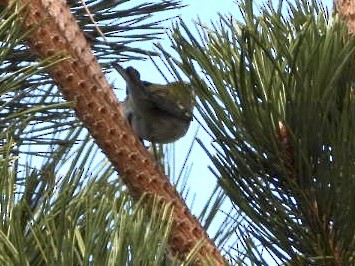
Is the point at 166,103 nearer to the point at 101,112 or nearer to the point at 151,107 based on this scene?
the point at 151,107

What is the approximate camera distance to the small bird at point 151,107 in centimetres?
155

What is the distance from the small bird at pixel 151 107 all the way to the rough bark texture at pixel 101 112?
0.52 feet

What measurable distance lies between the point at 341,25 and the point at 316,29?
4 centimetres

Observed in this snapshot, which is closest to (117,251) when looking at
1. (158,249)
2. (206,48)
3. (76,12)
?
(158,249)

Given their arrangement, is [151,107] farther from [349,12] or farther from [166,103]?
[349,12]

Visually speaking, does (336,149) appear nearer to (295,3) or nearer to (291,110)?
(291,110)

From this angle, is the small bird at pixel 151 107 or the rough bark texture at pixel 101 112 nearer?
the rough bark texture at pixel 101 112

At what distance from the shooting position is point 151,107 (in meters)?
1.61

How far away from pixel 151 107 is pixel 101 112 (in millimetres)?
265

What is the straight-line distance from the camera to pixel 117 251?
1.03 m

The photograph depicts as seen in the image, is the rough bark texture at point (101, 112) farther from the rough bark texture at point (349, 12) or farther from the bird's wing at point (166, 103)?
the rough bark texture at point (349, 12)

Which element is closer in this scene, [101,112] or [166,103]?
[101,112]

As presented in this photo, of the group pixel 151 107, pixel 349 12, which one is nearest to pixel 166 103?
pixel 151 107

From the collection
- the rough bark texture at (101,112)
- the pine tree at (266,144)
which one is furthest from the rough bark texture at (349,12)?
the rough bark texture at (101,112)
